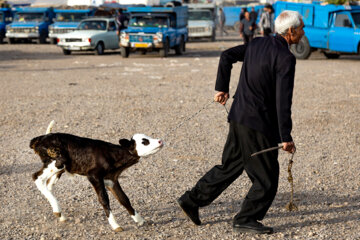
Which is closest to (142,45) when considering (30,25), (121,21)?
(121,21)

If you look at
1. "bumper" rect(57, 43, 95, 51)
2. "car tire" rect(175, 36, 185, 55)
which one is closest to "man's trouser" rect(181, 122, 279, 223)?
"bumper" rect(57, 43, 95, 51)

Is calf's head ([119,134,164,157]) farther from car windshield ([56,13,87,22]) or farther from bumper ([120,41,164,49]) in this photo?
car windshield ([56,13,87,22])

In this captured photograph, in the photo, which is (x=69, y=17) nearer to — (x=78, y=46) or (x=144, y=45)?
(x=78, y=46)

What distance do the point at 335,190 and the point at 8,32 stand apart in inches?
1092

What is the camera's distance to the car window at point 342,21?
856 inches

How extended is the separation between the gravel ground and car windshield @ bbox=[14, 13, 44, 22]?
1526cm

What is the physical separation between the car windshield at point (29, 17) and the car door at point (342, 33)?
17.1 meters

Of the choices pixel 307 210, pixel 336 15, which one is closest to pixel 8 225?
pixel 307 210

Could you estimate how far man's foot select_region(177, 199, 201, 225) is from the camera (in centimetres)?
511

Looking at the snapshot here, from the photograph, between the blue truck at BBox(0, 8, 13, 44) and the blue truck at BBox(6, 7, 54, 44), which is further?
the blue truck at BBox(0, 8, 13, 44)

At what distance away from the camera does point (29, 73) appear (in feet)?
59.3

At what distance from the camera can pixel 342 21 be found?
861 inches

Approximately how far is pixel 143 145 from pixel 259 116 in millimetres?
907

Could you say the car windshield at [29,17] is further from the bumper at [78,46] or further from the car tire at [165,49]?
the car tire at [165,49]
